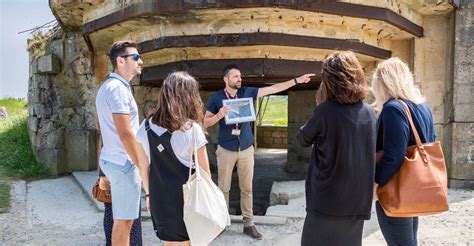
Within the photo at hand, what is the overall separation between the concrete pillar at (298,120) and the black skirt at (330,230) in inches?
232

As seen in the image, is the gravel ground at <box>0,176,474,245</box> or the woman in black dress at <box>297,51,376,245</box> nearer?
the woman in black dress at <box>297,51,376,245</box>

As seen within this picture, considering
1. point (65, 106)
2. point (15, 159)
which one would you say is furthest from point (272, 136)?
point (15, 159)

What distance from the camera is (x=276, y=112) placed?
17.6 meters

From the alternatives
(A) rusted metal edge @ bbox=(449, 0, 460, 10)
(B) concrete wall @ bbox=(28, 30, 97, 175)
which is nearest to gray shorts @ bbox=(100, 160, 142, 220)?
(A) rusted metal edge @ bbox=(449, 0, 460, 10)

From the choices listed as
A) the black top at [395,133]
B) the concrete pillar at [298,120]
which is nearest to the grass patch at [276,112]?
the concrete pillar at [298,120]

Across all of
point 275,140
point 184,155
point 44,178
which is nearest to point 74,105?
point 44,178

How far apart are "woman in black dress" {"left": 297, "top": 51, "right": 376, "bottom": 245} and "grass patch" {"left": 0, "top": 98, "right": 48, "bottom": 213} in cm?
432

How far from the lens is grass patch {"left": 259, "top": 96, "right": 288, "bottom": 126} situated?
15581 mm

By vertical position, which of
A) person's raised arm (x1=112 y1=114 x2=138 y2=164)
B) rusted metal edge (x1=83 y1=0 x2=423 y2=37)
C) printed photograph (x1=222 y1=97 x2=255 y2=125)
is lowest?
person's raised arm (x1=112 y1=114 x2=138 y2=164)

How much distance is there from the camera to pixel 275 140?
13.9 m

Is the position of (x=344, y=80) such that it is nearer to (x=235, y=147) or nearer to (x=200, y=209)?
(x=200, y=209)

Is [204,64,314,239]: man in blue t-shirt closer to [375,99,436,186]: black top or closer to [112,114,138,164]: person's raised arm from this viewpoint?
[112,114,138,164]: person's raised arm

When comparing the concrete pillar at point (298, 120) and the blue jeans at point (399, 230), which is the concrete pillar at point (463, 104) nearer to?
the concrete pillar at point (298, 120)

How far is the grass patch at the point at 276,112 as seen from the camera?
15.6 m
